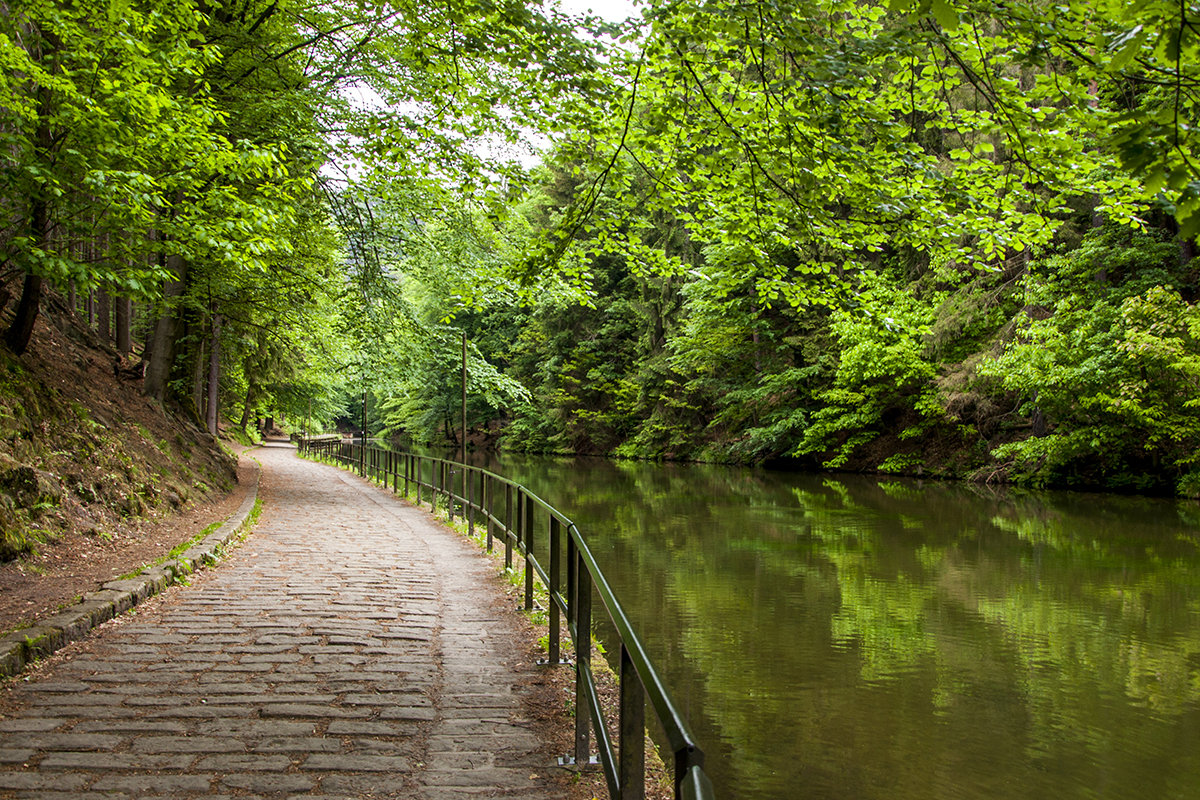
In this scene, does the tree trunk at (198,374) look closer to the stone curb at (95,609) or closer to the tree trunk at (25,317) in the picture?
the tree trunk at (25,317)

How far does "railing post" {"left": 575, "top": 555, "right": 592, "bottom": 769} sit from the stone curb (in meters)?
2.84

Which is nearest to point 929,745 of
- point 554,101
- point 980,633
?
point 980,633

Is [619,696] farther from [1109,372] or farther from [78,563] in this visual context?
[1109,372]

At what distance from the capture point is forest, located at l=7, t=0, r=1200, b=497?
4941 mm

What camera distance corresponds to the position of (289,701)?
3834 mm

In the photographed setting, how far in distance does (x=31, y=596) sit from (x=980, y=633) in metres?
7.64

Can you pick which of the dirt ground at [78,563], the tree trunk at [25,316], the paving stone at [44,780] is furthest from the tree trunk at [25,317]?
the paving stone at [44,780]

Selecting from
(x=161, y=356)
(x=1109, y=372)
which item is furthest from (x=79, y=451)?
(x=1109, y=372)

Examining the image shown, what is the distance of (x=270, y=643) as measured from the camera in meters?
4.82

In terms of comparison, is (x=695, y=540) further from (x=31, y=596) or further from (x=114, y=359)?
(x=114, y=359)

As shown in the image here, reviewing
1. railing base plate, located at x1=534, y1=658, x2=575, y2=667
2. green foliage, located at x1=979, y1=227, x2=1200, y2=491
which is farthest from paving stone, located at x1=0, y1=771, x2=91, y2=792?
green foliage, located at x1=979, y1=227, x2=1200, y2=491

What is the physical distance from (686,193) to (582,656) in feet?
12.5

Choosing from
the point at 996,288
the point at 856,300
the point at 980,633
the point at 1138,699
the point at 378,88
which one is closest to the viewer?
the point at 1138,699

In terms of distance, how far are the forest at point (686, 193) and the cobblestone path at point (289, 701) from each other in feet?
9.03
